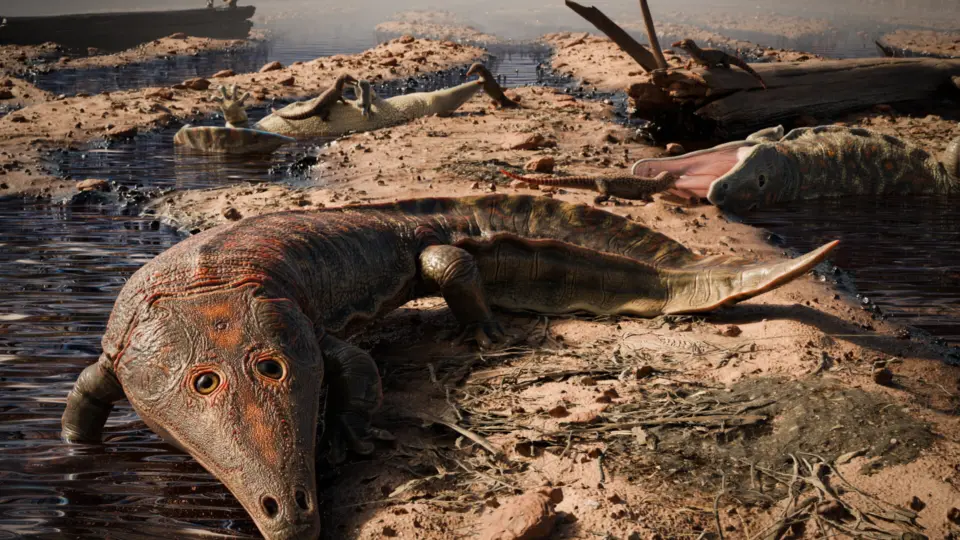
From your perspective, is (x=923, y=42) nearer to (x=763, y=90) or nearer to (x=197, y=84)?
(x=763, y=90)

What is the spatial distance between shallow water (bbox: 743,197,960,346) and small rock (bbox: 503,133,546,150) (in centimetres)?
284

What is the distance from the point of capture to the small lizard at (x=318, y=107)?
11.7 metres

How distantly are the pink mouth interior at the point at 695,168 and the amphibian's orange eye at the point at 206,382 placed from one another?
554 cm

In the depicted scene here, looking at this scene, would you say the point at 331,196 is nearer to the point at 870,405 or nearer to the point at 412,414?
the point at 412,414

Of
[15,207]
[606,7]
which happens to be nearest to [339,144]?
[15,207]

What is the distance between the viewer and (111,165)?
9453mm

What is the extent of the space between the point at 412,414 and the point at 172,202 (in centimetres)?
475

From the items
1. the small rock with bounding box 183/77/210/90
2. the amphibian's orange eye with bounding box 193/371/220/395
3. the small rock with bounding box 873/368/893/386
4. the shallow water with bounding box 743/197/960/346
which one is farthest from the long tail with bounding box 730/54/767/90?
the small rock with bounding box 183/77/210/90

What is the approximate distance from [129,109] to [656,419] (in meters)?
10.9

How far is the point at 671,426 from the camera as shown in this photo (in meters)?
3.64

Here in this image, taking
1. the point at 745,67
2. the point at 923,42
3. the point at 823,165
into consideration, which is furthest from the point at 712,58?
the point at 923,42

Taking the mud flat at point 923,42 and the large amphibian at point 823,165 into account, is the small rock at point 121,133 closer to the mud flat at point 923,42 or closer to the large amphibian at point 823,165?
the large amphibian at point 823,165

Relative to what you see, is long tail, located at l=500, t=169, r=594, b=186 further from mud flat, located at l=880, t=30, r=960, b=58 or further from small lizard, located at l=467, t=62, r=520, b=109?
mud flat, located at l=880, t=30, r=960, b=58

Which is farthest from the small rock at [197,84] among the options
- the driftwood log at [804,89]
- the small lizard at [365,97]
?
the driftwood log at [804,89]
